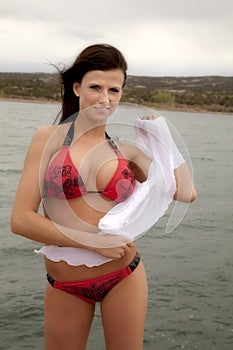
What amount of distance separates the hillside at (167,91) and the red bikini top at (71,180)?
151 feet

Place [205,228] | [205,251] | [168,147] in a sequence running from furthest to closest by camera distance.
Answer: [205,228] < [205,251] < [168,147]

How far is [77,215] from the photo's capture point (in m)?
2.59

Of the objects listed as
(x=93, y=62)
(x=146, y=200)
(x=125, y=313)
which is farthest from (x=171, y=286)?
(x=93, y=62)

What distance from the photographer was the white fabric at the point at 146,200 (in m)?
2.51

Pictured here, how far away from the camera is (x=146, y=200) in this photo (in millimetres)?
2600

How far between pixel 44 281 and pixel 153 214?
146 inches

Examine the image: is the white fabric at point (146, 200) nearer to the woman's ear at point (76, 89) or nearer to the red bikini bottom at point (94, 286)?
the red bikini bottom at point (94, 286)

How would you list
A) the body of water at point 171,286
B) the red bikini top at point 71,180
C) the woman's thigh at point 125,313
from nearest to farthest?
1. the red bikini top at point 71,180
2. the woman's thigh at point 125,313
3. the body of water at point 171,286

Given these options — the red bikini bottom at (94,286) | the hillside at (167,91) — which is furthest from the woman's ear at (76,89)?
the hillside at (167,91)

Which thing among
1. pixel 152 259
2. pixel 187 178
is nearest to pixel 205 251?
pixel 152 259

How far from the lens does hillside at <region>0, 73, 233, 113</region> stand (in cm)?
6072

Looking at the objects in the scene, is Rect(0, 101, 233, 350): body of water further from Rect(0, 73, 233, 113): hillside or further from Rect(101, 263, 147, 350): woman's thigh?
Rect(0, 73, 233, 113): hillside

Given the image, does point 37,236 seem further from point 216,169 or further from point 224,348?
point 216,169

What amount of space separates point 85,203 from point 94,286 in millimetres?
389
